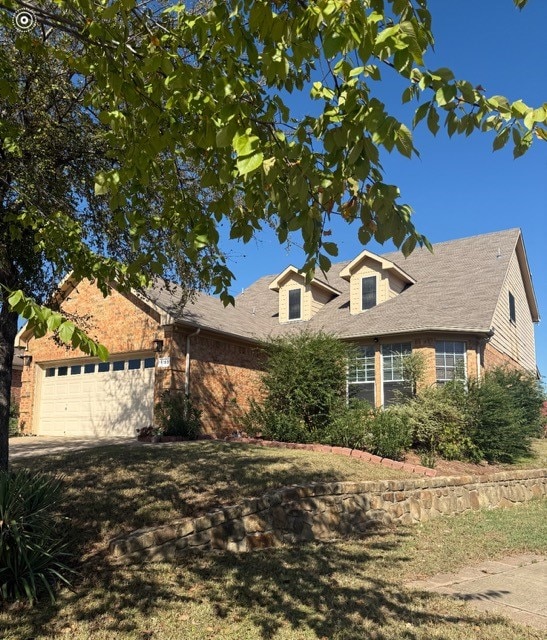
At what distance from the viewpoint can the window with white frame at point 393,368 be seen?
58.9 ft

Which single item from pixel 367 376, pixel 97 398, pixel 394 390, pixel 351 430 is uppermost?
pixel 367 376

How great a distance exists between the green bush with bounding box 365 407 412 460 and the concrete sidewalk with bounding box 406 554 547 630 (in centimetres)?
473

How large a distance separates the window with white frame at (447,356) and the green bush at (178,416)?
7562 millimetres

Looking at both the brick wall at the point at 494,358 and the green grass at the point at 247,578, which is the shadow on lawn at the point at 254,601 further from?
the brick wall at the point at 494,358

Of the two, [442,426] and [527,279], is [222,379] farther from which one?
[527,279]

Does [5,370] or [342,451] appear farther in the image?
[342,451]

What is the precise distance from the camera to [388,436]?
1238 cm

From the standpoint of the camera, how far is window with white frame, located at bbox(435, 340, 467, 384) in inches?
687

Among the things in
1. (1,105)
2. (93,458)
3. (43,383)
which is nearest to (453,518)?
(93,458)

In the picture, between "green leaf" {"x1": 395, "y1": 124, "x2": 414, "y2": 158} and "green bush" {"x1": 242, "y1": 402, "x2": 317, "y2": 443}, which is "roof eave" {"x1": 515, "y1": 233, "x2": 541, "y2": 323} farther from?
"green leaf" {"x1": 395, "y1": 124, "x2": 414, "y2": 158}

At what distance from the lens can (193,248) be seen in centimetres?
446

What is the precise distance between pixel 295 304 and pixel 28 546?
17.6 metres

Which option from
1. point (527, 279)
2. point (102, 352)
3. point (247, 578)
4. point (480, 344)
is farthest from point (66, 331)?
point (527, 279)

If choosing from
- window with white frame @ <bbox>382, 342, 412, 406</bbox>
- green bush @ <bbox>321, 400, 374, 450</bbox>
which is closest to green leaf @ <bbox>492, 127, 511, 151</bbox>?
green bush @ <bbox>321, 400, 374, 450</bbox>
